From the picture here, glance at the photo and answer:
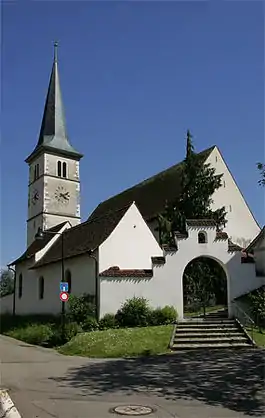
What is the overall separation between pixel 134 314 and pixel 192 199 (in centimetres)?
Result: 1384

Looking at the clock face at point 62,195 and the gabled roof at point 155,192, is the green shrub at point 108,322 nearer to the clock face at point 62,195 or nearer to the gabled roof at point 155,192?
the gabled roof at point 155,192

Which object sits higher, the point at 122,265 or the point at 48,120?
the point at 48,120

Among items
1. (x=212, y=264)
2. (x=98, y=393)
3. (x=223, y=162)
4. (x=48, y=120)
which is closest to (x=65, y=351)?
(x=98, y=393)

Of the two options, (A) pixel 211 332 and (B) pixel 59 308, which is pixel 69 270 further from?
(A) pixel 211 332

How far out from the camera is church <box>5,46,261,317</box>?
2441 cm

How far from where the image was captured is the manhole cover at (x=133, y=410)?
26.2 feet

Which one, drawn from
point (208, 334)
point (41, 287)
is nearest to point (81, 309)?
point (208, 334)

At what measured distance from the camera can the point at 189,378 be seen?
11.9 metres

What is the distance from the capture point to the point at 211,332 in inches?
806

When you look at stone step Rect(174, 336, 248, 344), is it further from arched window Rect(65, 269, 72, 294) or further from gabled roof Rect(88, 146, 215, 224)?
gabled roof Rect(88, 146, 215, 224)

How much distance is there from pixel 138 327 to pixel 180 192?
17.5 metres

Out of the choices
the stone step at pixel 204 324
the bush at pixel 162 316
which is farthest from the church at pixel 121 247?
the stone step at pixel 204 324

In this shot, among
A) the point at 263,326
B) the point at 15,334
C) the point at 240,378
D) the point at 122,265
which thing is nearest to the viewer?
the point at 240,378

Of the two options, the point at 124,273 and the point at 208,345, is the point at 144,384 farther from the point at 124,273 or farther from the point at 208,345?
the point at 124,273
